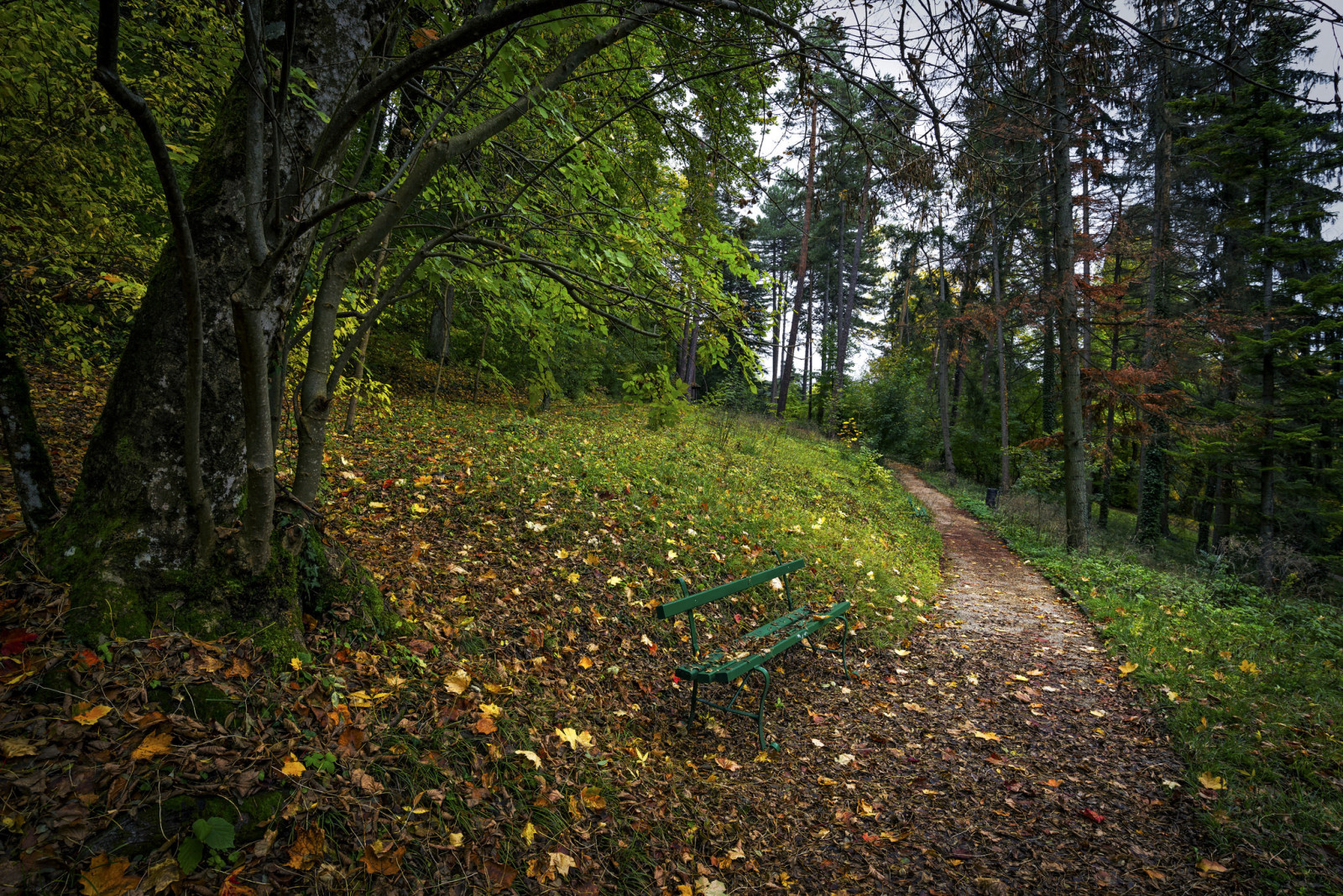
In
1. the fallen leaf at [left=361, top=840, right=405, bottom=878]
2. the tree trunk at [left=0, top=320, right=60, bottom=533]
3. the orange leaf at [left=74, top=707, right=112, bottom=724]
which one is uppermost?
the tree trunk at [left=0, top=320, right=60, bottom=533]

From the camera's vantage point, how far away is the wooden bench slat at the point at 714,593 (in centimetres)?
371

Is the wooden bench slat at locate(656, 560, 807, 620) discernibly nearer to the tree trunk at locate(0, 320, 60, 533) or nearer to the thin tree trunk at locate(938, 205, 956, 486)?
the tree trunk at locate(0, 320, 60, 533)

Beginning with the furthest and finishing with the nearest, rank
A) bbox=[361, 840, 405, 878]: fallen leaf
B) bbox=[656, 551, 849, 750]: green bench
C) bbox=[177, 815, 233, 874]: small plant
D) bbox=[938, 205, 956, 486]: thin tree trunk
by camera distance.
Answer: bbox=[938, 205, 956, 486]: thin tree trunk
bbox=[656, 551, 849, 750]: green bench
bbox=[361, 840, 405, 878]: fallen leaf
bbox=[177, 815, 233, 874]: small plant

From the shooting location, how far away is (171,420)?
7.53 feet

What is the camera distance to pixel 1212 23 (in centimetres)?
192

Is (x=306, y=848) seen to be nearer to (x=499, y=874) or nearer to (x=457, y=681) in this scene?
(x=499, y=874)

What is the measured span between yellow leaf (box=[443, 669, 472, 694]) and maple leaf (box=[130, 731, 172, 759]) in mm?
1186

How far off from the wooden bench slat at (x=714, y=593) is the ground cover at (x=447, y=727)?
0.53 metres

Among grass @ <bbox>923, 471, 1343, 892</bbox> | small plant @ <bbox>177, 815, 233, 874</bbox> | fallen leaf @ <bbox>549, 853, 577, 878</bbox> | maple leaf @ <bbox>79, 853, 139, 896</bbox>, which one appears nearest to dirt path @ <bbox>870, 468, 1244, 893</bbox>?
grass @ <bbox>923, 471, 1343, 892</bbox>

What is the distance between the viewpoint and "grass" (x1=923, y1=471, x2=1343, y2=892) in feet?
9.80

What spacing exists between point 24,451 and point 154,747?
5.23 ft

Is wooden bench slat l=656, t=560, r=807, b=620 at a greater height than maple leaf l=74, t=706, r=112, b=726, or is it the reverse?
maple leaf l=74, t=706, r=112, b=726

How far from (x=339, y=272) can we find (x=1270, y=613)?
1190 centimetres

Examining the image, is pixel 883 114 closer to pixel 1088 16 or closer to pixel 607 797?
pixel 1088 16
